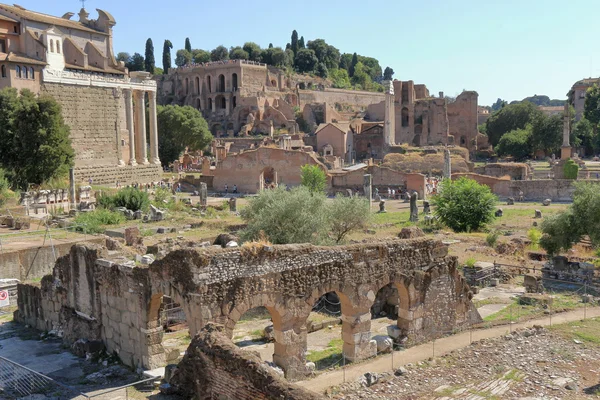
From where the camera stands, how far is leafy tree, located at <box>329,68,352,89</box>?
115m

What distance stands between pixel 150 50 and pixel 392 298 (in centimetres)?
9426

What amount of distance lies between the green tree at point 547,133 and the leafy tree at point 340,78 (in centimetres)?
4840

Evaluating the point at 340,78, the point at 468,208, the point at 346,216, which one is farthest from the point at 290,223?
the point at 340,78

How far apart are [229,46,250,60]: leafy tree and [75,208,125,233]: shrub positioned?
7948 cm

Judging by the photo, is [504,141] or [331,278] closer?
[331,278]

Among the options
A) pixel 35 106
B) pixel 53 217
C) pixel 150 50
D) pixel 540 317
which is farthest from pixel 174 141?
pixel 540 317

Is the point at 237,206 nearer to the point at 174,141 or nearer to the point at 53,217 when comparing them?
the point at 53,217

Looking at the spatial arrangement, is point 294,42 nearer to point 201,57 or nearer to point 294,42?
point 294,42

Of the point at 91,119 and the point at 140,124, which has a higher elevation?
the point at 91,119

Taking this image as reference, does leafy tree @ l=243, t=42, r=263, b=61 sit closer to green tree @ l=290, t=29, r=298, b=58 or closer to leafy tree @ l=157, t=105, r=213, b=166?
green tree @ l=290, t=29, r=298, b=58

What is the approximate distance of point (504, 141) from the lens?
70438 mm

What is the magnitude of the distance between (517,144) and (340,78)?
57.2 meters

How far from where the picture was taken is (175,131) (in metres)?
64.1

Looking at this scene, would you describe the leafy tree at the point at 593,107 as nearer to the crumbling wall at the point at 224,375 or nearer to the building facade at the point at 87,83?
the building facade at the point at 87,83
